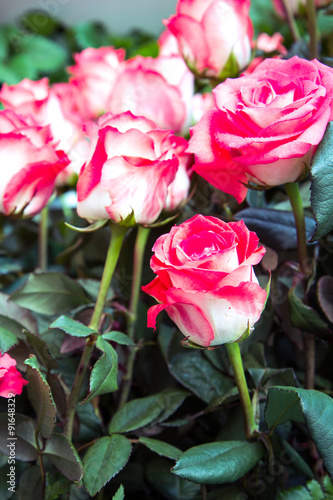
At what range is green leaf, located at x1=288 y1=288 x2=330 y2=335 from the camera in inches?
12.3

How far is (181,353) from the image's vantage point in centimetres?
35

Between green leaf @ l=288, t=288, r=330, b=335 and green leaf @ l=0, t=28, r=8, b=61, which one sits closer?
green leaf @ l=288, t=288, r=330, b=335

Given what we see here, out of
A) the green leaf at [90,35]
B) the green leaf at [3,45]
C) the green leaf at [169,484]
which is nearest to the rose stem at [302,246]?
the green leaf at [169,484]

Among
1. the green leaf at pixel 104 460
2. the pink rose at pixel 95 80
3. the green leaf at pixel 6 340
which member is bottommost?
the green leaf at pixel 104 460

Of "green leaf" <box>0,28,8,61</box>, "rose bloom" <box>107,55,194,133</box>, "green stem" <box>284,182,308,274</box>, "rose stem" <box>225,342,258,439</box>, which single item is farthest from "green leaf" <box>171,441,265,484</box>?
"green leaf" <box>0,28,8,61</box>

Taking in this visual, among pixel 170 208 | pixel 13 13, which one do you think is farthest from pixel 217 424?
pixel 13 13

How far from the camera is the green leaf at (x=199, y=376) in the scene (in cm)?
34

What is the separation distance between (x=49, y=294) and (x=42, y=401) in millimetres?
87

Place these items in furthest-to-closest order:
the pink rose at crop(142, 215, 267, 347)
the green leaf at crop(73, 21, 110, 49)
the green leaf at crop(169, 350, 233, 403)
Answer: the green leaf at crop(73, 21, 110, 49), the green leaf at crop(169, 350, 233, 403), the pink rose at crop(142, 215, 267, 347)

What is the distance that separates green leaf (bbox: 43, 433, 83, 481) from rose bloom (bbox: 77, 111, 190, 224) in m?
0.13

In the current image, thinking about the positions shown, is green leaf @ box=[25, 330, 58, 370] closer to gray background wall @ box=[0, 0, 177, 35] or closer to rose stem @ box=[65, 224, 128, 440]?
rose stem @ box=[65, 224, 128, 440]

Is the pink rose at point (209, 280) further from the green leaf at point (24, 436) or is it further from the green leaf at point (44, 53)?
the green leaf at point (44, 53)

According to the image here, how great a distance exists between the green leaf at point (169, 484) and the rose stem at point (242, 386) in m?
0.07

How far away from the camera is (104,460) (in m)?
0.28
